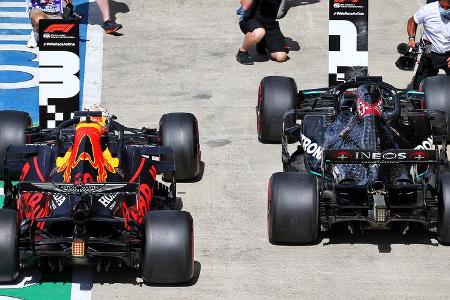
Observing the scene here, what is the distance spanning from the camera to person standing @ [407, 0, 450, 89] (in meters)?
18.8

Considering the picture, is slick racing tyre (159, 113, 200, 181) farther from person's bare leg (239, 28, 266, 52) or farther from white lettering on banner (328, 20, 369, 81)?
person's bare leg (239, 28, 266, 52)

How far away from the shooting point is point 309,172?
15.7m

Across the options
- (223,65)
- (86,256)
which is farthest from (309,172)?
(223,65)

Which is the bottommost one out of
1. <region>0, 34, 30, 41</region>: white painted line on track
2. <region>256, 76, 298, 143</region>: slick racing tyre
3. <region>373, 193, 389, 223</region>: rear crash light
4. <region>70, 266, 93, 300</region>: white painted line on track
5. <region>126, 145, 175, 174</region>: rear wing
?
<region>70, 266, 93, 300</region>: white painted line on track

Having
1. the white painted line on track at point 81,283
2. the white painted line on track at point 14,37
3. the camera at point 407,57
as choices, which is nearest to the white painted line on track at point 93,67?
the white painted line on track at point 14,37

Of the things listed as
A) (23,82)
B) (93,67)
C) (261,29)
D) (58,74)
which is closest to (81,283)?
(58,74)

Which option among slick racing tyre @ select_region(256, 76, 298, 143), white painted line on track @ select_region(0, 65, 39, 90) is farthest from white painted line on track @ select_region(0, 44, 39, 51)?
slick racing tyre @ select_region(256, 76, 298, 143)

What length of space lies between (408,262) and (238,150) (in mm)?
3844

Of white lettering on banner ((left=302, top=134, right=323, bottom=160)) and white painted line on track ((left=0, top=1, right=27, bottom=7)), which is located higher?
white painted line on track ((left=0, top=1, right=27, bottom=7))

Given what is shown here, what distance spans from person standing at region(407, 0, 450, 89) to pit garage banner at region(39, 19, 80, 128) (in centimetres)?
434

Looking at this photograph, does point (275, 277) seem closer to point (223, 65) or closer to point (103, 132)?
point (103, 132)

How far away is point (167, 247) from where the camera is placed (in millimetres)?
13711

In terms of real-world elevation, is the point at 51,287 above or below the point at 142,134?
below

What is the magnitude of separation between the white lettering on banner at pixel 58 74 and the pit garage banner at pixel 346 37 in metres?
3.49
